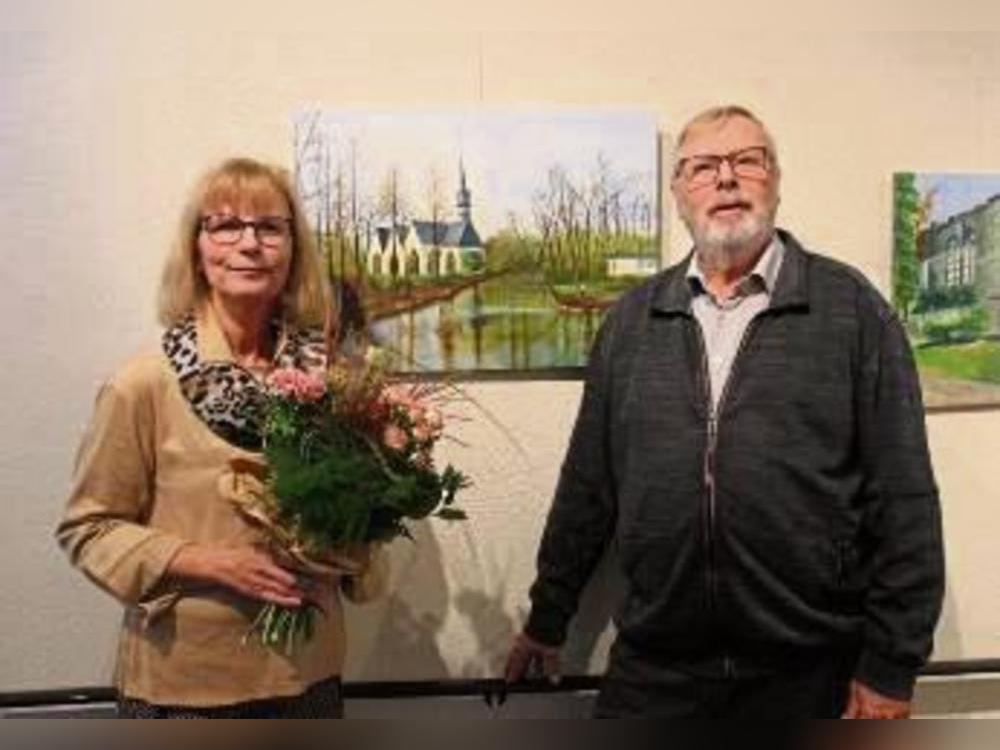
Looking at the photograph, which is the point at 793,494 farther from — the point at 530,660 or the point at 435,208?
the point at 435,208

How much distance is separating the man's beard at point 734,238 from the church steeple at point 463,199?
424 mm

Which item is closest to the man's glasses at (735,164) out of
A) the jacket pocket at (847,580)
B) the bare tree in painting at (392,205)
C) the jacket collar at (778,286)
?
the jacket collar at (778,286)

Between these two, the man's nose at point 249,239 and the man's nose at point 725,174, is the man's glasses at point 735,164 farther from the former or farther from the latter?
the man's nose at point 249,239

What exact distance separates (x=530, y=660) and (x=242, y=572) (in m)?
0.69

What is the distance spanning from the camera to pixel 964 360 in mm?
2098

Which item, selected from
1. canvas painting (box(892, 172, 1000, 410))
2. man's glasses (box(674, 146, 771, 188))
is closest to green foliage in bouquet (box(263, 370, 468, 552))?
man's glasses (box(674, 146, 771, 188))

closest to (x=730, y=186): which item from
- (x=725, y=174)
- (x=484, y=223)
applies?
(x=725, y=174)

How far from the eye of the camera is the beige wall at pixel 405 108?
1898 millimetres

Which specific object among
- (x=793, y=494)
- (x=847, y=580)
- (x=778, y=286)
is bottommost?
(x=847, y=580)

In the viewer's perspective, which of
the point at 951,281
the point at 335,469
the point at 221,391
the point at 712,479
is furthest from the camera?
the point at 951,281

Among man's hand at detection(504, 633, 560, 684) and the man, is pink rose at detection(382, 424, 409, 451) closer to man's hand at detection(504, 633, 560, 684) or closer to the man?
the man

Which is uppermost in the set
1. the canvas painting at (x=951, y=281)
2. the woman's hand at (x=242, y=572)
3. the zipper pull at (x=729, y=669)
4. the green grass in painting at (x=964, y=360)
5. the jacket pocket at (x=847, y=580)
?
the canvas painting at (x=951, y=281)

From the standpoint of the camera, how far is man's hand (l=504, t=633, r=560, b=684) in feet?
6.59

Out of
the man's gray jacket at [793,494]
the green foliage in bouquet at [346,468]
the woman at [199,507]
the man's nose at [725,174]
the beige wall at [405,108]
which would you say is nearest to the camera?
the green foliage in bouquet at [346,468]
